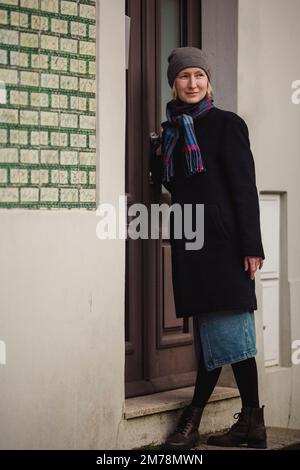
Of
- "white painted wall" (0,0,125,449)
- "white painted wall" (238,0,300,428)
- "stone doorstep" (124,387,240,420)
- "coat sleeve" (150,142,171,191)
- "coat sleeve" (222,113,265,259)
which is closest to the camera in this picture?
"white painted wall" (0,0,125,449)

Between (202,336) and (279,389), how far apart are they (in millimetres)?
1326

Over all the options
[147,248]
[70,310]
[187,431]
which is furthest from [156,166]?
[187,431]

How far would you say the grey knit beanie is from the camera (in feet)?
18.8

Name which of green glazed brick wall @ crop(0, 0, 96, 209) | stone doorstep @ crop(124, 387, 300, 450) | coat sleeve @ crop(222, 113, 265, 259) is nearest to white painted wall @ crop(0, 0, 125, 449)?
green glazed brick wall @ crop(0, 0, 96, 209)

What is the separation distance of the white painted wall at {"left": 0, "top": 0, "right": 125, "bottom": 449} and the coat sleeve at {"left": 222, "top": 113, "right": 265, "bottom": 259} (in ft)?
1.88

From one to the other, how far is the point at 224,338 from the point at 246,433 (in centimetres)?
56

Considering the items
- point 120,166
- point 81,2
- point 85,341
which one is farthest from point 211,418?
point 81,2

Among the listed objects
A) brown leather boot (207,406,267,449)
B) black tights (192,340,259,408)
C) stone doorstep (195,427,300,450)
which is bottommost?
stone doorstep (195,427,300,450)

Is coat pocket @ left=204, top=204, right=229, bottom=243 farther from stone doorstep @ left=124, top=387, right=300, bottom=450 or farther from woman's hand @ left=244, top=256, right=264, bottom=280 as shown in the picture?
stone doorstep @ left=124, top=387, right=300, bottom=450

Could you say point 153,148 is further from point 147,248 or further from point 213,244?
point 213,244

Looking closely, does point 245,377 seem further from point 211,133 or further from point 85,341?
point 211,133

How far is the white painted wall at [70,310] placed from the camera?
5.02m

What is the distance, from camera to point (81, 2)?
5.35 meters

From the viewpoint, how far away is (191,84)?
570 centimetres
